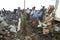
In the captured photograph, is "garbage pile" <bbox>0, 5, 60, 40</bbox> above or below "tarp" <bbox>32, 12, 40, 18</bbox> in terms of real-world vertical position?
below

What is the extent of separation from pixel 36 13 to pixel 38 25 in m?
0.08

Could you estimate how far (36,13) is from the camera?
0.91m

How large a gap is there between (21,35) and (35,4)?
25 cm

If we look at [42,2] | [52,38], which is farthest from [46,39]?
[42,2]

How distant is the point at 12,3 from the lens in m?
1.00

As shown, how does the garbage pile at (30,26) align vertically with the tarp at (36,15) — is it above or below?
below

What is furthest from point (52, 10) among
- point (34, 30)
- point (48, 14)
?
point (34, 30)

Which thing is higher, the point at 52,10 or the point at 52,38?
the point at 52,10

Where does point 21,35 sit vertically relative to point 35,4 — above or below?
below

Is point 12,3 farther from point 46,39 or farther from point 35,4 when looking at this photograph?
point 46,39

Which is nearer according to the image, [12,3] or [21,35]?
[21,35]

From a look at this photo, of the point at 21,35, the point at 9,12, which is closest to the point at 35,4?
the point at 9,12

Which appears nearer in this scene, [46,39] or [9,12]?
[46,39]

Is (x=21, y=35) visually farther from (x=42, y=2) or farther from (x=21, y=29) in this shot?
(x=42, y=2)
